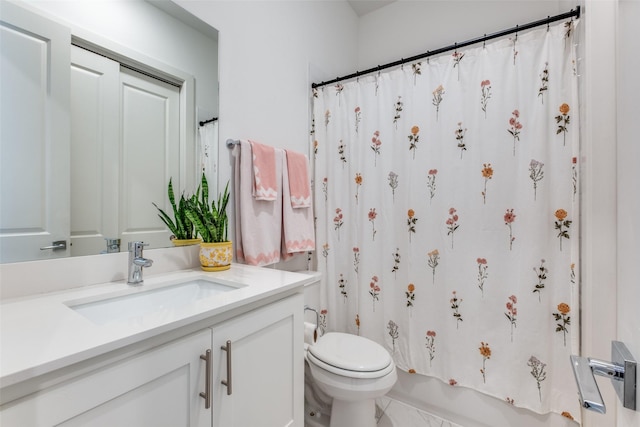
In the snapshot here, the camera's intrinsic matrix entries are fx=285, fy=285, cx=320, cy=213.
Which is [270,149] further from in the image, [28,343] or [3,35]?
[28,343]

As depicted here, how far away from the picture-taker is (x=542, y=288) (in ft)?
4.34

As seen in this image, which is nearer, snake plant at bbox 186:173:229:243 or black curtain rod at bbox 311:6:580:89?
snake plant at bbox 186:173:229:243

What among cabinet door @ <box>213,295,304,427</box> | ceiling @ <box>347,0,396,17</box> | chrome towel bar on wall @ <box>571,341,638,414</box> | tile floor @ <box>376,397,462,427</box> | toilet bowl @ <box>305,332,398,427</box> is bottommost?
tile floor @ <box>376,397,462,427</box>

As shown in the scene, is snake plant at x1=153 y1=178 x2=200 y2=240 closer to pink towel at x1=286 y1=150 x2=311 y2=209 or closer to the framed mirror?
the framed mirror

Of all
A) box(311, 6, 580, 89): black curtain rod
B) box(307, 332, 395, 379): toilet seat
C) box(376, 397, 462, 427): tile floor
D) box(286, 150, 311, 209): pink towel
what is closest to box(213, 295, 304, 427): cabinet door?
box(307, 332, 395, 379): toilet seat

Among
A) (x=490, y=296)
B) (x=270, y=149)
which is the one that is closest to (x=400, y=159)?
(x=270, y=149)

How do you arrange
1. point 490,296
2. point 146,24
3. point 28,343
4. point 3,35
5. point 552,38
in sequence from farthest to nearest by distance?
point 490,296 → point 552,38 → point 146,24 → point 3,35 → point 28,343

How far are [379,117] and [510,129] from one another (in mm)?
688

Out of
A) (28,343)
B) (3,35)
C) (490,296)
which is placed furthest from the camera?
(490,296)

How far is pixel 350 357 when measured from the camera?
52.9 inches

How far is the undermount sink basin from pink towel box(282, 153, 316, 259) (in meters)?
0.58

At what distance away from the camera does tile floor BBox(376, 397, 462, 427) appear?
156 centimetres

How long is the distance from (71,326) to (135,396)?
0.20 metres

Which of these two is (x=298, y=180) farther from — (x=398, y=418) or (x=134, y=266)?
(x=398, y=418)
